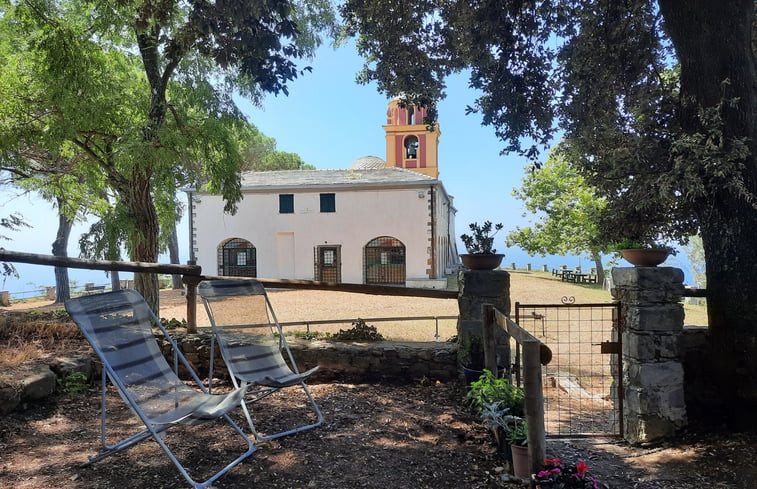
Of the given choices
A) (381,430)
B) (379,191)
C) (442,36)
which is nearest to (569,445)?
(381,430)

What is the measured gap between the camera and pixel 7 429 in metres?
2.86

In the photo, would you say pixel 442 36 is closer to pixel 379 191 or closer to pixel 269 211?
pixel 379 191

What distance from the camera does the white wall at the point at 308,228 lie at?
62.5 ft

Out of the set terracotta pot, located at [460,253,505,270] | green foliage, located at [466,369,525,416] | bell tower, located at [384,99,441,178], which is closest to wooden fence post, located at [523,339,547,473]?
green foliage, located at [466,369,525,416]

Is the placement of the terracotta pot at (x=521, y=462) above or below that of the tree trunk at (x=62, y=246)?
below

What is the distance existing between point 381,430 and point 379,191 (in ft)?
54.1

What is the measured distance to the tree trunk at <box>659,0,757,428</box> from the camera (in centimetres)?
340

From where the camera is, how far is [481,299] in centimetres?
394

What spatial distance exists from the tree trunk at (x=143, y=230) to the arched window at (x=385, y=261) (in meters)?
13.2

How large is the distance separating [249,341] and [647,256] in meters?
3.21

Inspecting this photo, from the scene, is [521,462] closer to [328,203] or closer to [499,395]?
[499,395]


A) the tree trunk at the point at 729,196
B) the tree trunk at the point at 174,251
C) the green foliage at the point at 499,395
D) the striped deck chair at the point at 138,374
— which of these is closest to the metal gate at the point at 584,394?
the tree trunk at the point at 729,196

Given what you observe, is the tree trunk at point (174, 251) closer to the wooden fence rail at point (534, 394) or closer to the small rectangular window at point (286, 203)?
the small rectangular window at point (286, 203)

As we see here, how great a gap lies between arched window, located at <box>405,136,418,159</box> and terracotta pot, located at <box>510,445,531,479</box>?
73.3 ft
